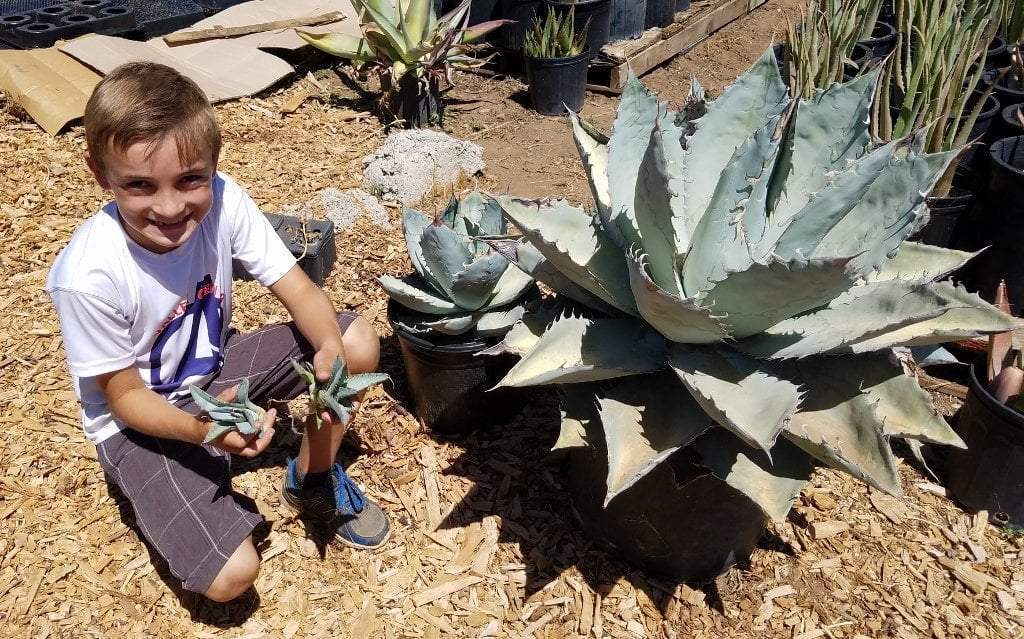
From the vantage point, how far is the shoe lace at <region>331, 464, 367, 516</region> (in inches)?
82.4

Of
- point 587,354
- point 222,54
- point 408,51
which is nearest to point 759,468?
point 587,354

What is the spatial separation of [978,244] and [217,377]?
311cm

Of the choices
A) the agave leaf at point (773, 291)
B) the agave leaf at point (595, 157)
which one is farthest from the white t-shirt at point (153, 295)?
the agave leaf at point (773, 291)

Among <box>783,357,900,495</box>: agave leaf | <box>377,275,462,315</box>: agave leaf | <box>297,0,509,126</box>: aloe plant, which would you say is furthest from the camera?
<box>297,0,509,126</box>: aloe plant

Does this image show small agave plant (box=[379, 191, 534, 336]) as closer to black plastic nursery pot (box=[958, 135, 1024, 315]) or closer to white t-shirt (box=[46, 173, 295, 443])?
white t-shirt (box=[46, 173, 295, 443])

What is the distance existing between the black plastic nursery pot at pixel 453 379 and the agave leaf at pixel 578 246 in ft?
2.13

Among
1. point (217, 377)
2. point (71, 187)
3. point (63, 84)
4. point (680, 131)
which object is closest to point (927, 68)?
point (680, 131)

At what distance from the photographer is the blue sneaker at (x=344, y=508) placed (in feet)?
6.91

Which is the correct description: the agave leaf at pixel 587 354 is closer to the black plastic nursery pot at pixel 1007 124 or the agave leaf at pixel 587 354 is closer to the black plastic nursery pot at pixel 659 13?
the black plastic nursery pot at pixel 1007 124

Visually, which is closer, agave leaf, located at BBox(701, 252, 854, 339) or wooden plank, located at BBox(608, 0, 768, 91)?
agave leaf, located at BBox(701, 252, 854, 339)

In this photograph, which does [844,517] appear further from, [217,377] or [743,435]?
[217,377]

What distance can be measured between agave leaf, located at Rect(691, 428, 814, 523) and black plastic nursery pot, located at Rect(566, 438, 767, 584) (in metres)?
0.06

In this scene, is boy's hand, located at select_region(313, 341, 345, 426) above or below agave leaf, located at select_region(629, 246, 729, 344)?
below

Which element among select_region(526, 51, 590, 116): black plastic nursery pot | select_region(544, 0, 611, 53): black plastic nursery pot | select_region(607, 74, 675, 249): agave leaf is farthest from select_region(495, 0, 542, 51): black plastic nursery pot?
select_region(607, 74, 675, 249): agave leaf
